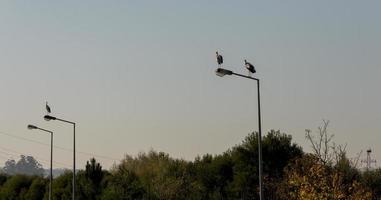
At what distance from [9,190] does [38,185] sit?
6.12 metres

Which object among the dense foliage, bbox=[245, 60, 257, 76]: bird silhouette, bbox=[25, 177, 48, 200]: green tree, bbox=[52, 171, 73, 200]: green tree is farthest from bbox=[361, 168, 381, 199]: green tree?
bbox=[245, 60, 257, 76]: bird silhouette

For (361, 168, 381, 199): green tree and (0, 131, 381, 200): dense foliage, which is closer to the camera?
(0, 131, 381, 200): dense foliage

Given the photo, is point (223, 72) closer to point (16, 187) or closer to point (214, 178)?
point (214, 178)

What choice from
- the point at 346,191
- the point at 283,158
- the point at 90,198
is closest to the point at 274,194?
the point at 283,158

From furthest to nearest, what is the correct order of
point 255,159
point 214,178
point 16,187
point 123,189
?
1. point 16,187
2. point 214,178
3. point 255,159
4. point 123,189

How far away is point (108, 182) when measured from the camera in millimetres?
61250

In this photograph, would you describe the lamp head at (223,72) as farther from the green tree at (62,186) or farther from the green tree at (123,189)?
the green tree at (62,186)

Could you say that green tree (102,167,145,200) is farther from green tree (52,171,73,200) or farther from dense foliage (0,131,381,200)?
green tree (52,171,73,200)

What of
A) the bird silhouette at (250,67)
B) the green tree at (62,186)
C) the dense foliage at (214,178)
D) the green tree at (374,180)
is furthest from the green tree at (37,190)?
the bird silhouette at (250,67)

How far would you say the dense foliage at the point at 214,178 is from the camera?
164ft

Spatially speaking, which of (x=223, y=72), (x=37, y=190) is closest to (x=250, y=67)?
(x=223, y=72)

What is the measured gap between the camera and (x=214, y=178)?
3120 inches

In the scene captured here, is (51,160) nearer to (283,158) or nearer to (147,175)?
(283,158)

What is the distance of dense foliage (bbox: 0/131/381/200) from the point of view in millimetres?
49906
